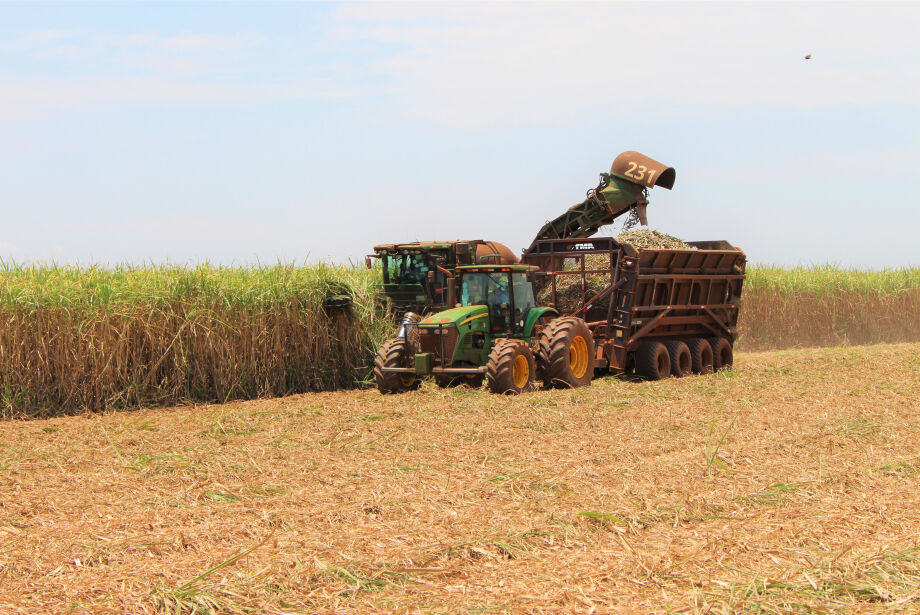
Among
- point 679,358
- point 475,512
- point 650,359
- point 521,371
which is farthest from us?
point 679,358

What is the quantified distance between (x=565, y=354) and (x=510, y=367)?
1.03 m

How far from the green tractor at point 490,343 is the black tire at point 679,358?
7.55 feet

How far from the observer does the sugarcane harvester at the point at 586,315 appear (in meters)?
12.3

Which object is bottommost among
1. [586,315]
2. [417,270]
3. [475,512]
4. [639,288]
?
[475,512]

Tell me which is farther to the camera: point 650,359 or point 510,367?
point 650,359

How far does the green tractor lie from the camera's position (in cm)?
1206

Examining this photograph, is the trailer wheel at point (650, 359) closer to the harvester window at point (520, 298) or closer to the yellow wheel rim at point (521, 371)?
the harvester window at point (520, 298)

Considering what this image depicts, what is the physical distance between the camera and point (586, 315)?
14336 millimetres

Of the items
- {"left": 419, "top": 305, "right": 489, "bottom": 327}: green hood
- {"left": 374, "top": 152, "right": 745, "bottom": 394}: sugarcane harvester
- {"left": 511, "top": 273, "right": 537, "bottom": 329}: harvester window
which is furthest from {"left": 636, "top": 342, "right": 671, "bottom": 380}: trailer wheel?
{"left": 419, "top": 305, "right": 489, "bottom": 327}: green hood

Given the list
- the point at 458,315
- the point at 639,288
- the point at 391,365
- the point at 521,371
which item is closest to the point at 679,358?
the point at 639,288

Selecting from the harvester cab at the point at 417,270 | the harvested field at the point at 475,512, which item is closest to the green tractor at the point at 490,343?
the harvested field at the point at 475,512

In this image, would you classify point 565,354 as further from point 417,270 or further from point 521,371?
point 417,270

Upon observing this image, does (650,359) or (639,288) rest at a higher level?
(639,288)

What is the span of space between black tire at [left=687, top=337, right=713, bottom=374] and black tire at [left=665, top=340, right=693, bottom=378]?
0.27 m
